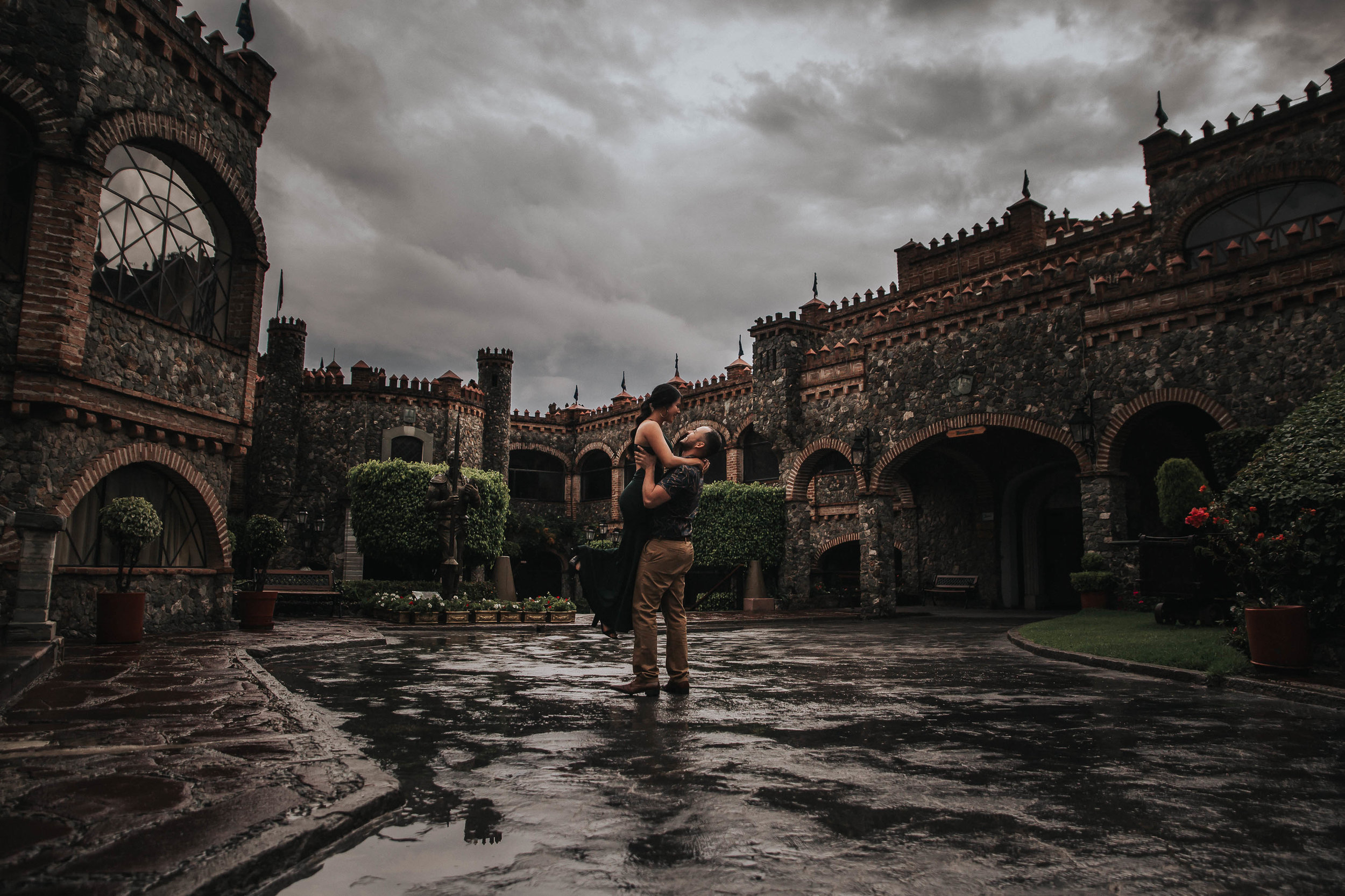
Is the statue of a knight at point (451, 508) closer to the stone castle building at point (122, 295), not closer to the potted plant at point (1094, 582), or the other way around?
the stone castle building at point (122, 295)

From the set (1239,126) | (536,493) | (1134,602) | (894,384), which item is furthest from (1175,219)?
(536,493)

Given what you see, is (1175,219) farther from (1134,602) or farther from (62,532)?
(62,532)

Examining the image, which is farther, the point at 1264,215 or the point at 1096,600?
the point at 1264,215

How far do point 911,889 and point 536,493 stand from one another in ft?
106

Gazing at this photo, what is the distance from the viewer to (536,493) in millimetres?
33594

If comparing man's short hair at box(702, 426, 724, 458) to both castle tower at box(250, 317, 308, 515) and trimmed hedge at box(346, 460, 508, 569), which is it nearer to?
trimmed hedge at box(346, 460, 508, 569)

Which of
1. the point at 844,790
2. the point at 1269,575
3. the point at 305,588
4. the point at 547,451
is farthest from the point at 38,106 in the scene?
the point at 547,451

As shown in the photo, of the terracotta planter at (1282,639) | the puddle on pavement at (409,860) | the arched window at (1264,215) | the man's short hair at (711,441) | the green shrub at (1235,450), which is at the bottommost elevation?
the puddle on pavement at (409,860)

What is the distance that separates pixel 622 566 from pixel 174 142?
9.45m

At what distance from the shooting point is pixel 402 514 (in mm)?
24094

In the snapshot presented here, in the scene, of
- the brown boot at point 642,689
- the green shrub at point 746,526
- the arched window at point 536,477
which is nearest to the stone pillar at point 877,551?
the green shrub at point 746,526

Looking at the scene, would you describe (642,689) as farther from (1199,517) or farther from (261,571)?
(261,571)

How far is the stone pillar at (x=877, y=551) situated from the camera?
1894 centimetres

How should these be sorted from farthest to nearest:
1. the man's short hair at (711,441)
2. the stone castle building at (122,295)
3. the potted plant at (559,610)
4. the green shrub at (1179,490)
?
the potted plant at (559,610), the green shrub at (1179,490), the stone castle building at (122,295), the man's short hair at (711,441)
